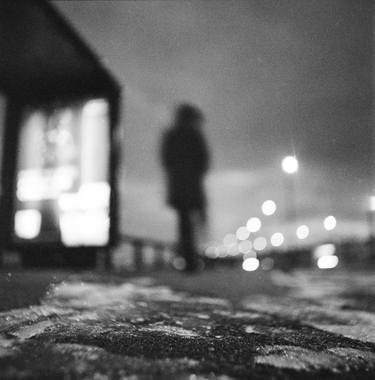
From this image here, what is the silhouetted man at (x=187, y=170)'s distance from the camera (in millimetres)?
6957

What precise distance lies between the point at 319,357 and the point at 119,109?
6.01 m

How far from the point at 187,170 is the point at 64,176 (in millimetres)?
2598

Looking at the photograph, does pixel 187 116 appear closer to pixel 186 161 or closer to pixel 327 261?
pixel 186 161

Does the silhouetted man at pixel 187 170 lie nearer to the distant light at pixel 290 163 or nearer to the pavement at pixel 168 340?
the pavement at pixel 168 340

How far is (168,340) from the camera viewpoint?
1521 mm

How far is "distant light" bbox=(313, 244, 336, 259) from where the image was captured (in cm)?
2105

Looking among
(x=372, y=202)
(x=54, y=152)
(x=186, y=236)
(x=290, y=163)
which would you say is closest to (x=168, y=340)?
(x=186, y=236)

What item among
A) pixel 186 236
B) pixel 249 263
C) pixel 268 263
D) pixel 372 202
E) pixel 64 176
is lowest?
pixel 268 263

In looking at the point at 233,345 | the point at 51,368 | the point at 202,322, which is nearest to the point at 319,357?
the point at 233,345

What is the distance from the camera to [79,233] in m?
6.30

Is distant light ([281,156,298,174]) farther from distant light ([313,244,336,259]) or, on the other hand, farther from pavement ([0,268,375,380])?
pavement ([0,268,375,380])

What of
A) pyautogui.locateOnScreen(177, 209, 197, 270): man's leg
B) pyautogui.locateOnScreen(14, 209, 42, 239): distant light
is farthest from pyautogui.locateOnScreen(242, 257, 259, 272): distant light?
pyautogui.locateOnScreen(14, 209, 42, 239): distant light

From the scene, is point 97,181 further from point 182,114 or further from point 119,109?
point 182,114

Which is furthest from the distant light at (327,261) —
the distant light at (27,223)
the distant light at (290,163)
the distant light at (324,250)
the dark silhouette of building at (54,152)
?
the distant light at (27,223)
